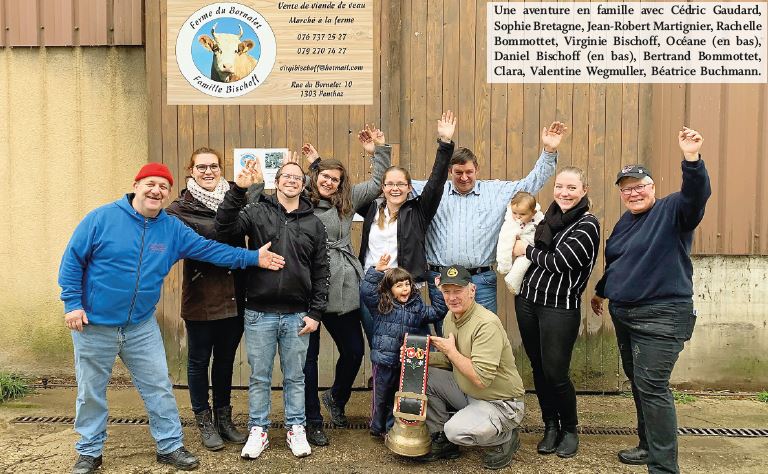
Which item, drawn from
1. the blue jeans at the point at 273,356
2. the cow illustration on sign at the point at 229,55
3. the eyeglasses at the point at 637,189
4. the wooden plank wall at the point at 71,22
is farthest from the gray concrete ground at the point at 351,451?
the wooden plank wall at the point at 71,22

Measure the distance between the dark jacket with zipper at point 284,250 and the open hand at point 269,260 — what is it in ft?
0.15

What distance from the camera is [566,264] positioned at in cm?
377

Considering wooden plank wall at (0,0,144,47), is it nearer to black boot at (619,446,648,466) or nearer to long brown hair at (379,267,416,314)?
long brown hair at (379,267,416,314)

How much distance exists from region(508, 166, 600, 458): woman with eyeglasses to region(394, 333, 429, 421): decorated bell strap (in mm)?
692

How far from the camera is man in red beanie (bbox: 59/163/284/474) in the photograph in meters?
3.56

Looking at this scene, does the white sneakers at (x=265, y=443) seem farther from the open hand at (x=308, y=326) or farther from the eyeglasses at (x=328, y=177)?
the eyeglasses at (x=328, y=177)

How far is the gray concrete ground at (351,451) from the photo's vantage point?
12.6ft

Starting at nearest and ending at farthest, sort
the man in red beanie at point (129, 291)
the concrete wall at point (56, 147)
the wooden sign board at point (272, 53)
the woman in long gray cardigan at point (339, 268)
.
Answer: the man in red beanie at point (129, 291) < the woman in long gray cardigan at point (339, 268) < the wooden sign board at point (272, 53) < the concrete wall at point (56, 147)

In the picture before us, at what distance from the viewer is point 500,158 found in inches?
209

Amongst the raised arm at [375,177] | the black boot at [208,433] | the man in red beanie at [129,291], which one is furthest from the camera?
the raised arm at [375,177]

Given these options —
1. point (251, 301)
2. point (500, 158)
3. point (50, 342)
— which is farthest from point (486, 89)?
point (50, 342)

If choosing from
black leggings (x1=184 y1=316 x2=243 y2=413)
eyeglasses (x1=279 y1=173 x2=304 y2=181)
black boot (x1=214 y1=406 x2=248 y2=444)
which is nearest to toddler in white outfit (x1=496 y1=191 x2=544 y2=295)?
eyeglasses (x1=279 y1=173 x2=304 y2=181)

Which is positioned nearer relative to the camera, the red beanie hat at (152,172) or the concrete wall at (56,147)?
the red beanie hat at (152,172)

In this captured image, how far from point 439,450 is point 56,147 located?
3982 mm
